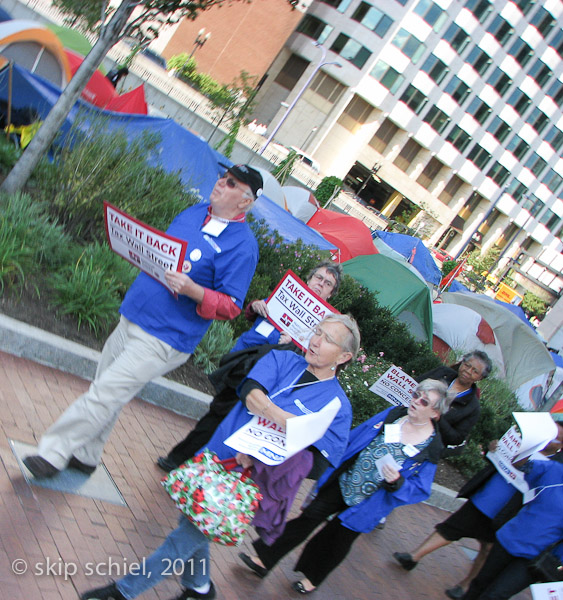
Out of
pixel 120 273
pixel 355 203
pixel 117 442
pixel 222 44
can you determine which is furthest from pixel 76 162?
pixel 222 44

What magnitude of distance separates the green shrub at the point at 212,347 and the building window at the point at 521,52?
57465 mm

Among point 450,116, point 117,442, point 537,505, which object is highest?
point 450,116

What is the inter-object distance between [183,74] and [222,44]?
9605 millimetres

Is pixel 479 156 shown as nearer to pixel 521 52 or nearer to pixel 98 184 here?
pixel 521 52

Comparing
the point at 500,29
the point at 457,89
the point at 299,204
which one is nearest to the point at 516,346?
the point at 299,204

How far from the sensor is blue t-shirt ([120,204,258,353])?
3.63 meters

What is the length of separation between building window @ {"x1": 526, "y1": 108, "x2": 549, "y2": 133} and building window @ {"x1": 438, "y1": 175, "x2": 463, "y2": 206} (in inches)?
360

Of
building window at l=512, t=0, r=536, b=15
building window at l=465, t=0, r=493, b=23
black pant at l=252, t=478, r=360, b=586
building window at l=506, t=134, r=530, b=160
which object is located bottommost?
black pant at l=252, t=478, r=360, b=586

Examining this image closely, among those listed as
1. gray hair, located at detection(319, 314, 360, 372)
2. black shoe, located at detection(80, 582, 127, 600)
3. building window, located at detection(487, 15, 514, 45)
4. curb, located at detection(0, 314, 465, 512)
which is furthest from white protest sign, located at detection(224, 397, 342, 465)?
building window, located at detection(487, 15, 514, 45)

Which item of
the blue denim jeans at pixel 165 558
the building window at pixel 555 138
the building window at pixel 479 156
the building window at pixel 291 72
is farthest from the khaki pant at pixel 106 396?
the building window at pixel 555 138

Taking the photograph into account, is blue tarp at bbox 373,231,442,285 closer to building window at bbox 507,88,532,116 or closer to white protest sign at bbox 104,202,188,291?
white protest sign at bbox 104,202,188,291

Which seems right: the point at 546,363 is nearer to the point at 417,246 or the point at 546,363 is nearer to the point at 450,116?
the point at 417,246

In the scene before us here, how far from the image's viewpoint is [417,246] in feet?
89.4

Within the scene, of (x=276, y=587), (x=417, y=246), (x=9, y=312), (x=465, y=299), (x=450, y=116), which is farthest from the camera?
(x=450, y=116)
